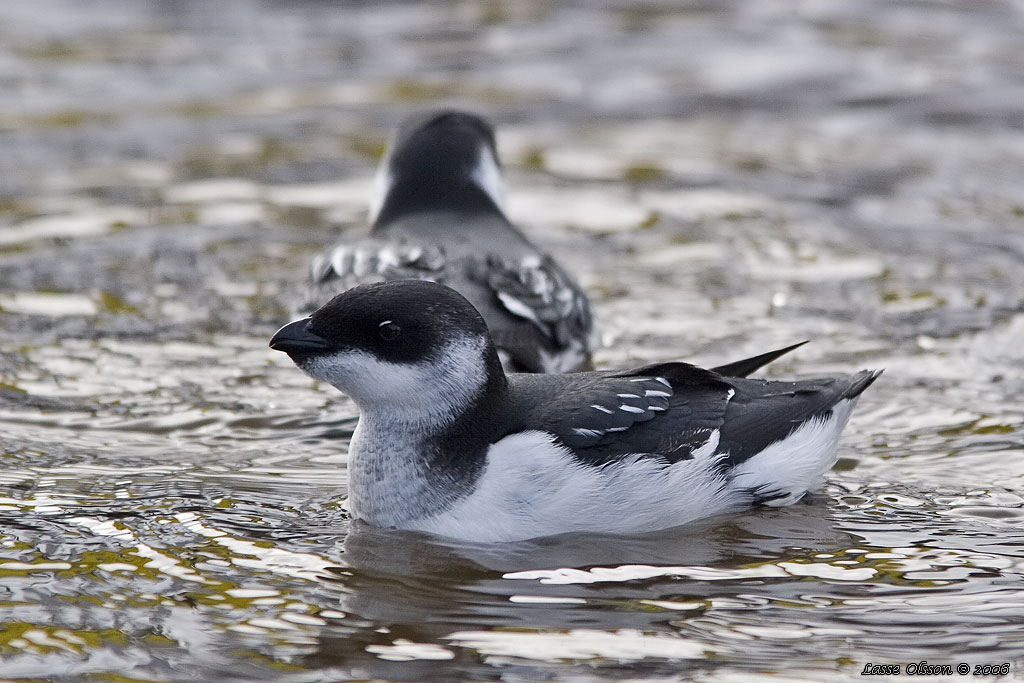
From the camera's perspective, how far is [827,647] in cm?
488

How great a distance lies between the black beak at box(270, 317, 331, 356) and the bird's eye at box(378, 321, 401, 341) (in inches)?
7.8

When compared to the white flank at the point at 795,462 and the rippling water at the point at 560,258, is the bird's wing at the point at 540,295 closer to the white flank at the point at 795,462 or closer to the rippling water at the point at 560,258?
the rippling water at the point at 560,258

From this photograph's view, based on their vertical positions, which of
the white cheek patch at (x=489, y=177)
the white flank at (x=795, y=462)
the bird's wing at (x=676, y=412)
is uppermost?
the white cheek patch at (x=489, y=177)

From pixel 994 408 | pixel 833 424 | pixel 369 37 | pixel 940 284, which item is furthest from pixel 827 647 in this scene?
pixel 369 37

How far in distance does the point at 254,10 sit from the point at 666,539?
11.0 m

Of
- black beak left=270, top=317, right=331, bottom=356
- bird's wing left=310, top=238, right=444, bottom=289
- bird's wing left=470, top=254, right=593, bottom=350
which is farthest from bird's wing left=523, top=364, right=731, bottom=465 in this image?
bird's wing left=310, top=238, right=444, bottom=289

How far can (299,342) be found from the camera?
549cm

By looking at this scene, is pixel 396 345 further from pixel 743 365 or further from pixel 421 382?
pixel 743 365

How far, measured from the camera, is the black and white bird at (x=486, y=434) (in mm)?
5520

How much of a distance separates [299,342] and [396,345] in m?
0.35

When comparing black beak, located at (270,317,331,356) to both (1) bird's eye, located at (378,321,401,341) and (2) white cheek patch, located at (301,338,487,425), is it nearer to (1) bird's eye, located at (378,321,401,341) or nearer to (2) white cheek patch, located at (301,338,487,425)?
(2) white cheek patch, located at (301,338,487,425)

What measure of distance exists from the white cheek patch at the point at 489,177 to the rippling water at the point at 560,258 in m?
0.84

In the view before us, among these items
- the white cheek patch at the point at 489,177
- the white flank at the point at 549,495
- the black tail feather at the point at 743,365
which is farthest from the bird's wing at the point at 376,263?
the white flank at the point at 549,495

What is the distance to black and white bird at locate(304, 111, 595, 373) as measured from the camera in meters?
7.39
